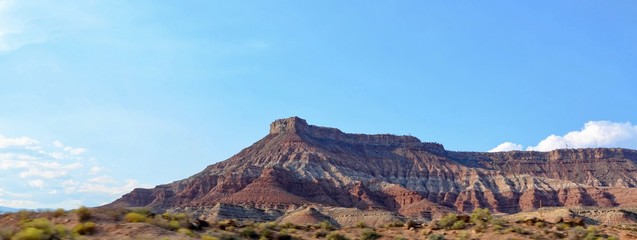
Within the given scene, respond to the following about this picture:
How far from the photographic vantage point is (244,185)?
16325 cm

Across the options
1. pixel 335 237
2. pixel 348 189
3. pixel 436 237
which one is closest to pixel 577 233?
pixel 436 237

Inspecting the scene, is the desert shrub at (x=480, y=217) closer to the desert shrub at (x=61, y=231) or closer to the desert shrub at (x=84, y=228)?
the desert shrub at (x=84, y=228)

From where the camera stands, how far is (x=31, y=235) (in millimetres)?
15766

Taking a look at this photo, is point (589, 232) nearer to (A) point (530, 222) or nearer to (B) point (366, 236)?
(A) point (530, 222)

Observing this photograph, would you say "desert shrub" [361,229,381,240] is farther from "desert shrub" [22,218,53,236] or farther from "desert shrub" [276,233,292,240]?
"desert shrub" [22,218,53,236]

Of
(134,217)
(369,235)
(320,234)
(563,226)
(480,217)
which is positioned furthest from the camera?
(480,217)

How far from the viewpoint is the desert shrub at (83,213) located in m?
19.5

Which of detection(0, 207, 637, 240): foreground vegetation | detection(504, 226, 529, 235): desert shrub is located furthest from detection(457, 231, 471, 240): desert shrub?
detection(504, 226, 529, 235): desert shrub

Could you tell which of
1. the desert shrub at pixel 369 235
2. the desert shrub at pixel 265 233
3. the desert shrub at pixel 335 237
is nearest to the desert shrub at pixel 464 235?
the desert shrub at pixel 369 235

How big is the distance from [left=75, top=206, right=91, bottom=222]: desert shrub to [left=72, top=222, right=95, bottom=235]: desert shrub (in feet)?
3.78

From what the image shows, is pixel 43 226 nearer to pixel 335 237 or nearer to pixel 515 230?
pixel 335 237

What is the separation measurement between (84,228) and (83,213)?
1861mm

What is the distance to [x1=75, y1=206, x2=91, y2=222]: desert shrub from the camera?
19.5m

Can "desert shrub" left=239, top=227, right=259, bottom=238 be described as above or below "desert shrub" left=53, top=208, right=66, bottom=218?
below
